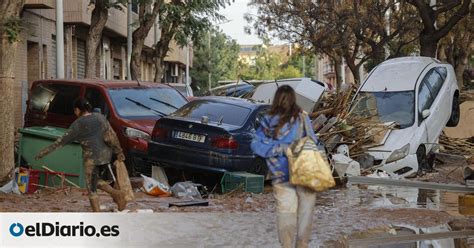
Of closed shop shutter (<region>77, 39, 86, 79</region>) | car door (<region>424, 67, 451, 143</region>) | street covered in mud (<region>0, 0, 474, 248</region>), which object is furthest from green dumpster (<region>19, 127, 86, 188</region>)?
closed shop shutter (<region>77, 39, 86, 79</region>)

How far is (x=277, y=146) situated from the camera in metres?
6.62

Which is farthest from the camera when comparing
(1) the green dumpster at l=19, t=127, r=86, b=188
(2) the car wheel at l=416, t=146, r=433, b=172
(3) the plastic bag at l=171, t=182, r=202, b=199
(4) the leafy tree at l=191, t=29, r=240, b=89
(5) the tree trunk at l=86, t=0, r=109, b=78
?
(4) the leafy tree at l=191, t=29, r=240, b=89

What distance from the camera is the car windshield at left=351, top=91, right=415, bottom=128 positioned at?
51.5ft

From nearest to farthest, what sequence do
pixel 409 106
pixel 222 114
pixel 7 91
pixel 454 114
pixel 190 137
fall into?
1. pixel 7 91
2. pixel 190 137
3. pixel 222 114
4. pixel 409 106
5. pixel 454 114

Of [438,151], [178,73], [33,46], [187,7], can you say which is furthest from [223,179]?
[178,73]

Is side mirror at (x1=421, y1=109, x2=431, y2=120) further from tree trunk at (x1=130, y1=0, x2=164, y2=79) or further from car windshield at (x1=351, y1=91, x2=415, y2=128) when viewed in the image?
tree trunk at (x1=130, y1=0, x2=164, y2=79)

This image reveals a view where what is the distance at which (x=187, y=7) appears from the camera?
92.2 ft

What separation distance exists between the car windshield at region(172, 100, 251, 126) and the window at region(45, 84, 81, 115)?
239 centimetres

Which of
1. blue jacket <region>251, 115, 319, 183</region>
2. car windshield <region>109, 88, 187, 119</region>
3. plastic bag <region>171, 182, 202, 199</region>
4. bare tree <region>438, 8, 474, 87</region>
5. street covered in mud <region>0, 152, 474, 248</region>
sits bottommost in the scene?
street covered in mud <region>0, 152, 474, 248</region>

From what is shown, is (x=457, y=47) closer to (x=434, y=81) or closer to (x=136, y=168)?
(x=434, y=81)

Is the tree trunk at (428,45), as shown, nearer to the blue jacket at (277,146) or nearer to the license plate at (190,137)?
the license plate at (190,137)

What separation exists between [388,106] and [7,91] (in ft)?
27.1

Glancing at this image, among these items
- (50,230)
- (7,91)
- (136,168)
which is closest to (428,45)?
(136,168)

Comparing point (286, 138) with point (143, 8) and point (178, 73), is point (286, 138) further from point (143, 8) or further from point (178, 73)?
point (178, 73)
